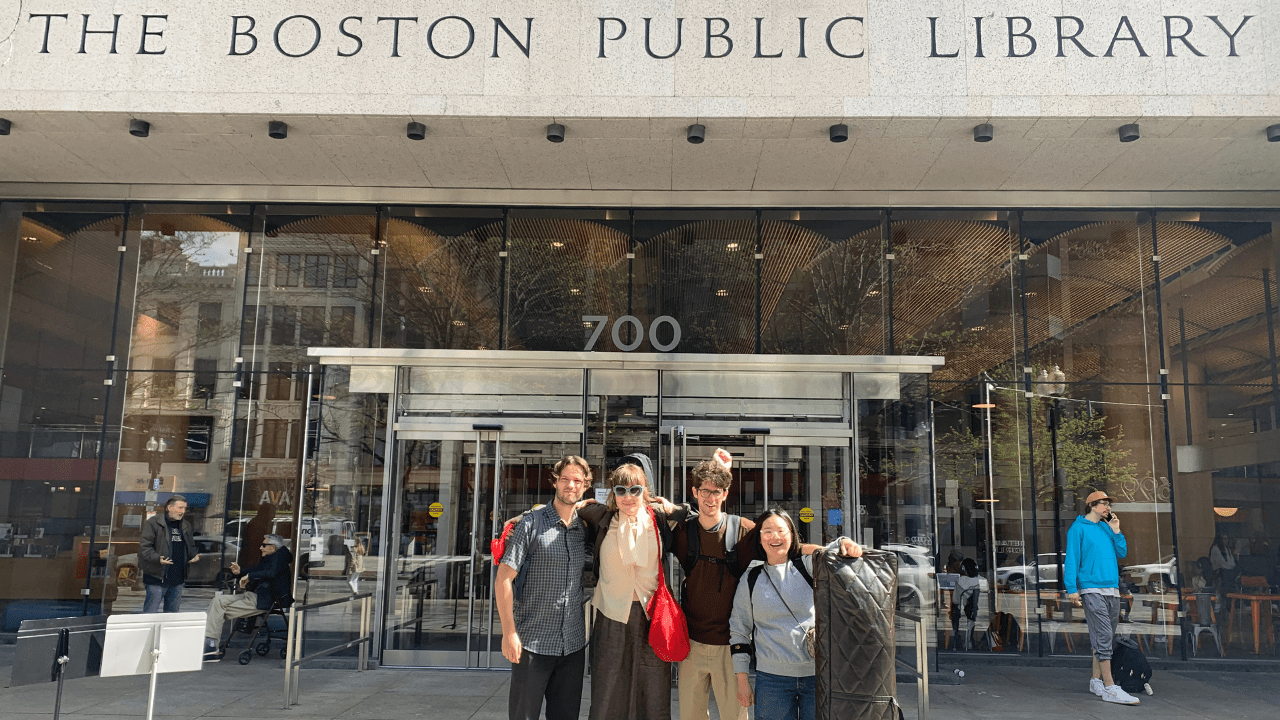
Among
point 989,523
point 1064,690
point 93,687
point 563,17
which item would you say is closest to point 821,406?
point 989,523

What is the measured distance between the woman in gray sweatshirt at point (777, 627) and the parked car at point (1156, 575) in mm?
6894

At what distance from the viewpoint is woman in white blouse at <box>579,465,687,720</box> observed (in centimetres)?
486

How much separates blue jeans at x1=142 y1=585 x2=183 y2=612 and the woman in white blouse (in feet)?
21.5

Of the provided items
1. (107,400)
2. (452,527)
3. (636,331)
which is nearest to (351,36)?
(636,331)

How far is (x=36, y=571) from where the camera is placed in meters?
10.1

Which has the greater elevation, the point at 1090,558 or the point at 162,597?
the point at 1090,558

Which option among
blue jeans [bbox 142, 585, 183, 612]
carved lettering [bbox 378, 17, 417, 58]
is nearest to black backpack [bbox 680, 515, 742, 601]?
carved lettering [bbox 378, 17, 417, 58]

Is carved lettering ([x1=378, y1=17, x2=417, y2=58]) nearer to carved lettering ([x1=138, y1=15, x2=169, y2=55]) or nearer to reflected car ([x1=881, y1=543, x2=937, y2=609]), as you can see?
carved lettering ([x1=138, y1=15, x2=169, y2=55])

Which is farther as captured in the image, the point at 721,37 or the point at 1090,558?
the point at 721,37

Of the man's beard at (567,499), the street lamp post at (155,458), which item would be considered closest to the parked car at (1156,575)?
the man's beard at (567,499)

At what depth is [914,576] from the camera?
8.34 m

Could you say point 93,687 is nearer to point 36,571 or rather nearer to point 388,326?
point 36,571

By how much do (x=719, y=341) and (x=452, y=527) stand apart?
369 cm

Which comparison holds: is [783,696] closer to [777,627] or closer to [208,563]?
[777,627]
